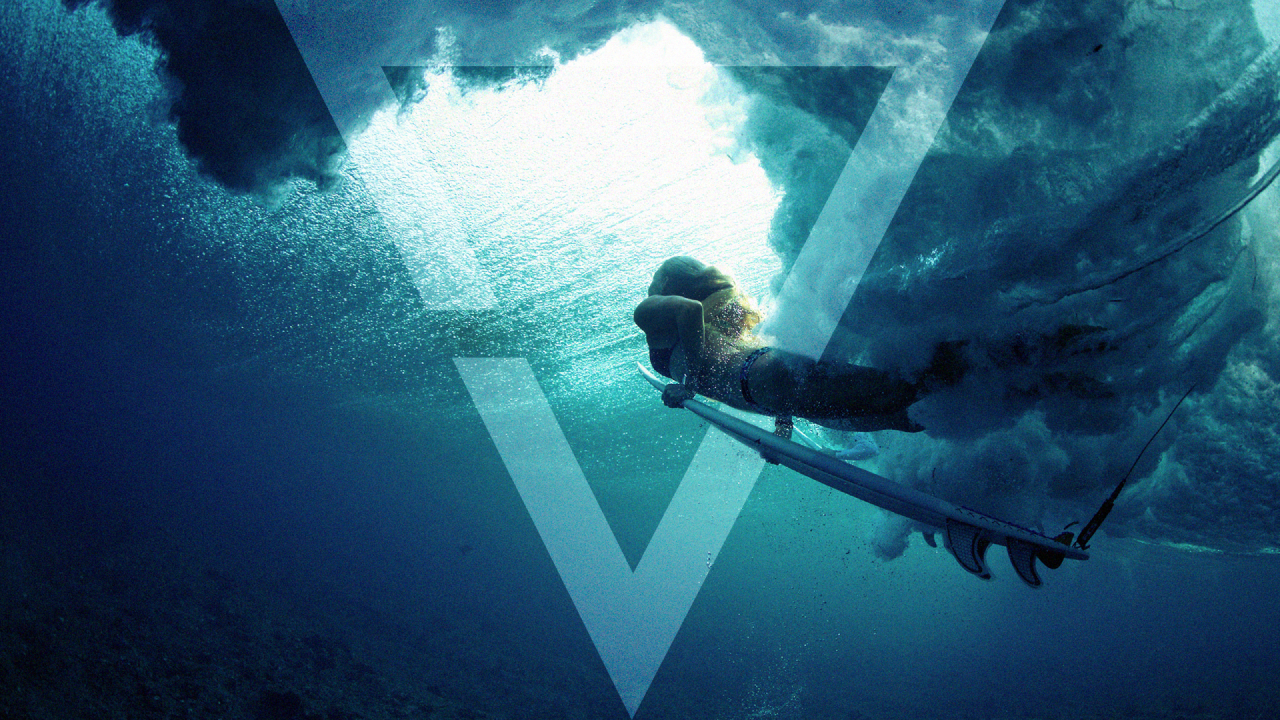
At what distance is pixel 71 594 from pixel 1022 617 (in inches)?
3164

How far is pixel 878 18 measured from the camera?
145 inches

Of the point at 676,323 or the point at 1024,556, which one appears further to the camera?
the point at 676,323

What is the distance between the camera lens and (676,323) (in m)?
5.12

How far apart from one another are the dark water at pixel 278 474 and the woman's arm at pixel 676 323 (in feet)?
10.4

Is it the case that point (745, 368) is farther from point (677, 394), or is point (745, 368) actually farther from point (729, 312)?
point (729, 312)

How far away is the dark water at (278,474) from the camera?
30.0ft

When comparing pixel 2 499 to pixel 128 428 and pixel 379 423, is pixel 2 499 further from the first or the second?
pixel 379 423

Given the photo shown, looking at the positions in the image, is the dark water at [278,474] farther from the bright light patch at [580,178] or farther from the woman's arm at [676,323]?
the woman's arm at [676,323]

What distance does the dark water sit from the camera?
9.16m

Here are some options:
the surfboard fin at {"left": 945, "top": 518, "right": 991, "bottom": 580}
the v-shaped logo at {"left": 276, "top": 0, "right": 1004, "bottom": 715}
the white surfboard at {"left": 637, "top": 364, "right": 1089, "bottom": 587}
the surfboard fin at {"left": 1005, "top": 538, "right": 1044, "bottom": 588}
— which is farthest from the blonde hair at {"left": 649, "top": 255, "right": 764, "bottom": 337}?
the surfboard fin at {"left": 1005, "top": 538, "right": 1044, "bottom": 588}

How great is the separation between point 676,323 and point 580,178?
128 inches

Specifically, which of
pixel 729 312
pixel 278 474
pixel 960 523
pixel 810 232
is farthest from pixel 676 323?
pixel 278 474

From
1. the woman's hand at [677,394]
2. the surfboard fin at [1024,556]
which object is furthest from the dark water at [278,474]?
the woman's hand at [677,394]
